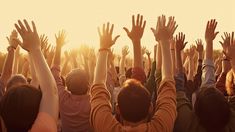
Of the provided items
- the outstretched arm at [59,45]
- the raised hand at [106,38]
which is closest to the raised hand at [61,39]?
the outstretched arm at [59,45]

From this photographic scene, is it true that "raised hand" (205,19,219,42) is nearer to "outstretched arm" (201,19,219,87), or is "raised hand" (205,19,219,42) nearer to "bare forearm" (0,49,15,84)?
"outstretched arm" (201,19,219,87)

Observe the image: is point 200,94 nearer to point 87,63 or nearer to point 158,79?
point 158,79

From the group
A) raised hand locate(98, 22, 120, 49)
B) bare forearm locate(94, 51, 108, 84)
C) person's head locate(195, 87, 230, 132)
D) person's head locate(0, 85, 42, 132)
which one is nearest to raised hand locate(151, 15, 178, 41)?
raised hand locate(98, 22, 120, 49)

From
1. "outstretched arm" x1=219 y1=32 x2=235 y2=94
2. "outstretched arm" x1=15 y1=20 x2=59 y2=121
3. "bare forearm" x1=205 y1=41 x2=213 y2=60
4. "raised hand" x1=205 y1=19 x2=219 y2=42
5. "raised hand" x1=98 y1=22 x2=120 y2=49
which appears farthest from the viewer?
"raised hand" x1=205 y1=19 x2=219 y2=42

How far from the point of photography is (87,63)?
8969 millimetres

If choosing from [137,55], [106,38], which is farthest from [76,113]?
[106,38]

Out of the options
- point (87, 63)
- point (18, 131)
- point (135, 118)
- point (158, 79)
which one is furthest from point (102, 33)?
point (87, 63)

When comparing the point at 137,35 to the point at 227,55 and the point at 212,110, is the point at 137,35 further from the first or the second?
the point at 212,110

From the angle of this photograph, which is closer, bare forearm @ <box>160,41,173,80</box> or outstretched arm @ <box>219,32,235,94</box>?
bare forearm @ <box>160,41,173,80</box>

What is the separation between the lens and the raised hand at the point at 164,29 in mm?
5293

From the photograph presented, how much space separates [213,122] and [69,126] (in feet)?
7.02

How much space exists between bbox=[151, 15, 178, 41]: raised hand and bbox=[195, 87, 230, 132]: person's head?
868 mm

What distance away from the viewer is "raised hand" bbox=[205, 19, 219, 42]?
6906 millimetres

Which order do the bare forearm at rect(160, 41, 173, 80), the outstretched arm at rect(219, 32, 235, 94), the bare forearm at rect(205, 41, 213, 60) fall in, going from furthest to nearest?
the bare forearm at rect(205, 41, 213, 60) → the outstretched arm at rect(219, 32, 235, 94) → the bare forearm at rect(160, 41, 173, 80)
